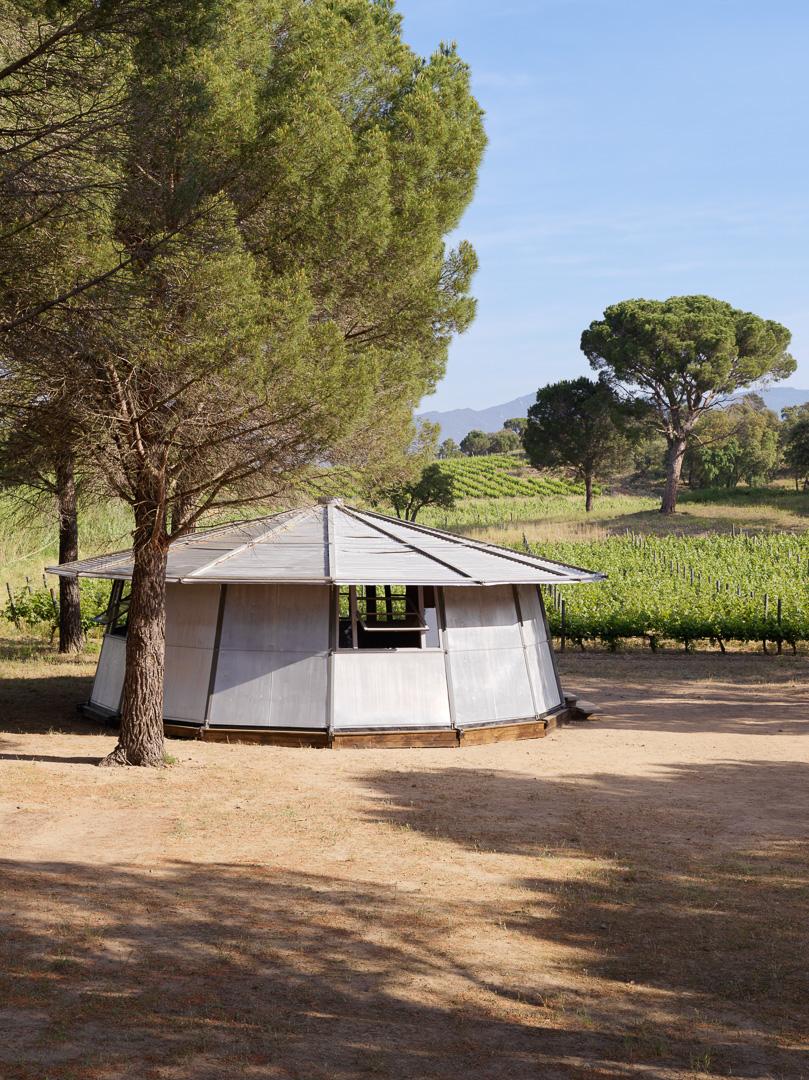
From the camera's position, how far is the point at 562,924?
6.91 m

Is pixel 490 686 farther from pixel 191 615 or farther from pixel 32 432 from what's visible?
pixel 32 432

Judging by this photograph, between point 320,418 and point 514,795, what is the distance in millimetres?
4381

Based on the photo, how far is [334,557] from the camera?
14.0 meters

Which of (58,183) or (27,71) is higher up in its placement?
(27,71)

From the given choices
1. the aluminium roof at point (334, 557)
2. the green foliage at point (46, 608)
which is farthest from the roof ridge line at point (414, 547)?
the green foliage at point (46, 608)

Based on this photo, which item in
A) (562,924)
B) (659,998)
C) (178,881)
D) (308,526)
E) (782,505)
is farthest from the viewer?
(782,505)

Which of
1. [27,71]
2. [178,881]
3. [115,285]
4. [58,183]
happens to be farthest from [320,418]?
[178,881]

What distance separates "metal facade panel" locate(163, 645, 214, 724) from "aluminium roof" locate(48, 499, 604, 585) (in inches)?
45.4

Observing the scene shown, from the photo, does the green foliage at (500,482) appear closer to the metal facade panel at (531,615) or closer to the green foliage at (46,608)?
the green foliage at (46,608)

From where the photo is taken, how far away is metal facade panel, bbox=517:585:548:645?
50.0 ft

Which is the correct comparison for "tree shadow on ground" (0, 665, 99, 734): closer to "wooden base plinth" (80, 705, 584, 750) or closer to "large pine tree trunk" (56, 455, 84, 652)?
"wooden base plinth" (80, 705, 584, 750)

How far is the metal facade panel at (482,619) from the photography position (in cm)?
1423

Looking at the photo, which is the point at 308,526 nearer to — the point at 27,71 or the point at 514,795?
the point at 514,795

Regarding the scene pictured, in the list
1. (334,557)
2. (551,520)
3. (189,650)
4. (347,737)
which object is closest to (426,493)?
(551,520)
